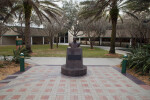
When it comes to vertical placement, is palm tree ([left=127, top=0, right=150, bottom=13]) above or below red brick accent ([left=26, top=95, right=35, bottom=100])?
above

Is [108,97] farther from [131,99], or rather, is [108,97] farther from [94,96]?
[131,99]

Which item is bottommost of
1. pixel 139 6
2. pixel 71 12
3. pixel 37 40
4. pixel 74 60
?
pixel 74 60

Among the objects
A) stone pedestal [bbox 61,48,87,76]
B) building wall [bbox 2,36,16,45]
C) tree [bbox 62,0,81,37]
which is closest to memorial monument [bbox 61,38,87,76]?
stone pedestal [bbox 61,48,87,76]

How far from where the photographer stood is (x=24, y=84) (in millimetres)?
4465

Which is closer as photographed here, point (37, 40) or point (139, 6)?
point (139, 6)

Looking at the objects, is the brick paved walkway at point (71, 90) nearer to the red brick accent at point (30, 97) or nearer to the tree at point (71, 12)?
the red brick accent at point (30, 97)

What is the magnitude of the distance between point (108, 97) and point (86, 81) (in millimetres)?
1417

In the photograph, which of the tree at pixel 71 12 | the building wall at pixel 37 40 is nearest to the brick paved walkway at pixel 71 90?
the tree at pixel 71 12

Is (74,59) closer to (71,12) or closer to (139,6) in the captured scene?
(139,6)

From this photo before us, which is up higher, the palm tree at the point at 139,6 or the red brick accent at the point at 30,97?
the palm tree at the point at 139,6

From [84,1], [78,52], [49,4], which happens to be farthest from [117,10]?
[78,52]

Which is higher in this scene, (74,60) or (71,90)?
(74,60)

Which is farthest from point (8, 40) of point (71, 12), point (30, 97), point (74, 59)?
point (30, 97)

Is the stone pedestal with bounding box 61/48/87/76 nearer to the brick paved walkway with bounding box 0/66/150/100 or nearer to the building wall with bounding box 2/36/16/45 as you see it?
the brick paved walkway with bounding box 0/66/150/100
